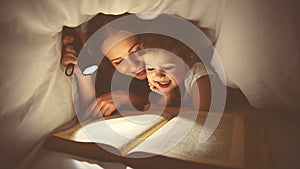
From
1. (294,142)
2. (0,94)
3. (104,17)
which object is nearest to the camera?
(0,94)

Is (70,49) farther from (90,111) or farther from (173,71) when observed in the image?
(173,71)

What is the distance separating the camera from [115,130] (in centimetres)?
78

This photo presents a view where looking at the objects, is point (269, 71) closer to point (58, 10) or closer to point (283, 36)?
point (283, 36)

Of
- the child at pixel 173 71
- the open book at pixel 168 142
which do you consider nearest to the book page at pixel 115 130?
the open book at pixel 168 142

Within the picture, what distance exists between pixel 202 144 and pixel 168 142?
7cm

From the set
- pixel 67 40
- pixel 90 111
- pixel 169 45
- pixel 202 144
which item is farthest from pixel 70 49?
pixel 202 144

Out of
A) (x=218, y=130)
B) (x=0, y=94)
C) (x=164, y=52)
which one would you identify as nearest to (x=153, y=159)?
(x=218, y=130)

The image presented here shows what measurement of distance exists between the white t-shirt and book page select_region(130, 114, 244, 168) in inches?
7.1

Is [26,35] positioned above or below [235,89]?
above

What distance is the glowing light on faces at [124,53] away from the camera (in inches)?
37.6

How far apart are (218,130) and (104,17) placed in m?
0.42

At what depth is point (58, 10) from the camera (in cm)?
69

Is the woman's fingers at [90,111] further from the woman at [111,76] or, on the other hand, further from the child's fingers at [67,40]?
the child's fingers at [67,40]

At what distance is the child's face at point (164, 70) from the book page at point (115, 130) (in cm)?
14
